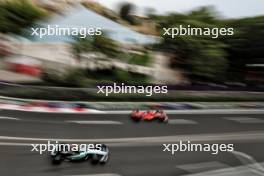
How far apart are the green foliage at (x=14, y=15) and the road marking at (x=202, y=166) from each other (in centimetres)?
111

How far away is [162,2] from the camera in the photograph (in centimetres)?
233

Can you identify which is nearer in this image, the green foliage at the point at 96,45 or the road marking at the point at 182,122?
the green foliage at the point at 96,45

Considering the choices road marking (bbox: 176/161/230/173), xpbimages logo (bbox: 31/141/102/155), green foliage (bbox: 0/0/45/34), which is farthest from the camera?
road marking (bbox: 176/161/230/173)

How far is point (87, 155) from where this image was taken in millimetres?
2328

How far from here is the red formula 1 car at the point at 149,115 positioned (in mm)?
2344

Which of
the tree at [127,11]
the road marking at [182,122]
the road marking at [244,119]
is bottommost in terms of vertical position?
the road marking at [182,122]

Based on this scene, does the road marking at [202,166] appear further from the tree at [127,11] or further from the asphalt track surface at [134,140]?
the tree at [127,11]

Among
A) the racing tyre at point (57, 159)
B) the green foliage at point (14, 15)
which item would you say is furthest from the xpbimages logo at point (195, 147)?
the green foliage at point (14, 15)

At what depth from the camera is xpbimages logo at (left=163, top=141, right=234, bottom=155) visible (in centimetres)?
240

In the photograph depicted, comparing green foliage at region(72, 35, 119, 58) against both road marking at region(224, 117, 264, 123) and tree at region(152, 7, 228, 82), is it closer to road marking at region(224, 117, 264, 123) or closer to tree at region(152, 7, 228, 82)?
tree at region(152, 7, 228, 82)

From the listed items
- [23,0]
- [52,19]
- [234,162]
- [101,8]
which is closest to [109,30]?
[101,8]

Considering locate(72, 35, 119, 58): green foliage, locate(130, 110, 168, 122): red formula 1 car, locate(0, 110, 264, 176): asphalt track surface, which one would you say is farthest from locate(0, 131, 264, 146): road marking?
locate(72, 35, 119, 58): green foliage

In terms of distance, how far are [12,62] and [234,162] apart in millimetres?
1301

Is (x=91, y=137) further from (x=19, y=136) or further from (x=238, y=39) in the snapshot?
(x=238, y=39)
